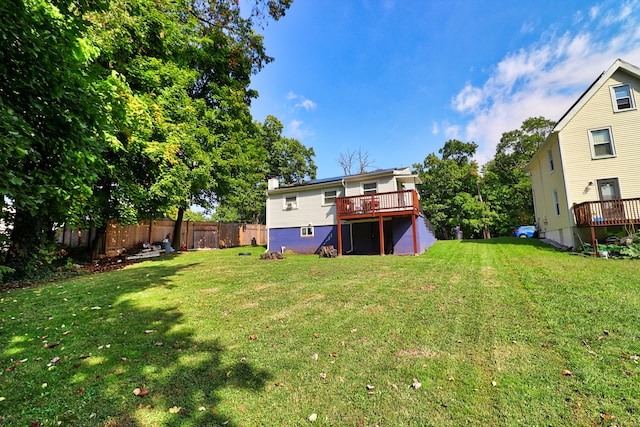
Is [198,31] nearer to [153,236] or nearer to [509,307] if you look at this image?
[153,236]

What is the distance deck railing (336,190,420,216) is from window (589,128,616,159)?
8.25 m

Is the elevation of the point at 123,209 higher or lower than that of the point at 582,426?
higher

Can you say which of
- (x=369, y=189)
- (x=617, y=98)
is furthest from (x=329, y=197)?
(x=617, y=98)

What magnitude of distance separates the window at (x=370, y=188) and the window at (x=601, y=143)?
10.3 meters

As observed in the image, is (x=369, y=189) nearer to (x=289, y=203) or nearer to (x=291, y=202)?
(x=291, y=202)

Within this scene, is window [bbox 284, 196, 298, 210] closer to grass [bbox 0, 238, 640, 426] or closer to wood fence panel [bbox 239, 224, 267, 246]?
wood fence panel [bbox 239, 224, 267, 246]

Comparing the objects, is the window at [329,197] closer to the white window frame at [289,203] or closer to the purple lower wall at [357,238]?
the purple lower wall at [357,238]

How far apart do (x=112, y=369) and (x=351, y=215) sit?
13.2 m

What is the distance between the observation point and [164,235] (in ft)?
62.4

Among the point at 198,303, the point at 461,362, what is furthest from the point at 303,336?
the point at 198,303

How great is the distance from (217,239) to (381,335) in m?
21.3

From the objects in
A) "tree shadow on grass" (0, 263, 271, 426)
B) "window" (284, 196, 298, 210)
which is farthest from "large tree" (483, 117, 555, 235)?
"tree shadow on grass" (0, 263, 271, 426)

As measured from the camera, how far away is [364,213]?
15172 millimetres

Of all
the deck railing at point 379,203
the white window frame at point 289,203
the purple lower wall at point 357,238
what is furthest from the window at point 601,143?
the white window frame at point 289,203
